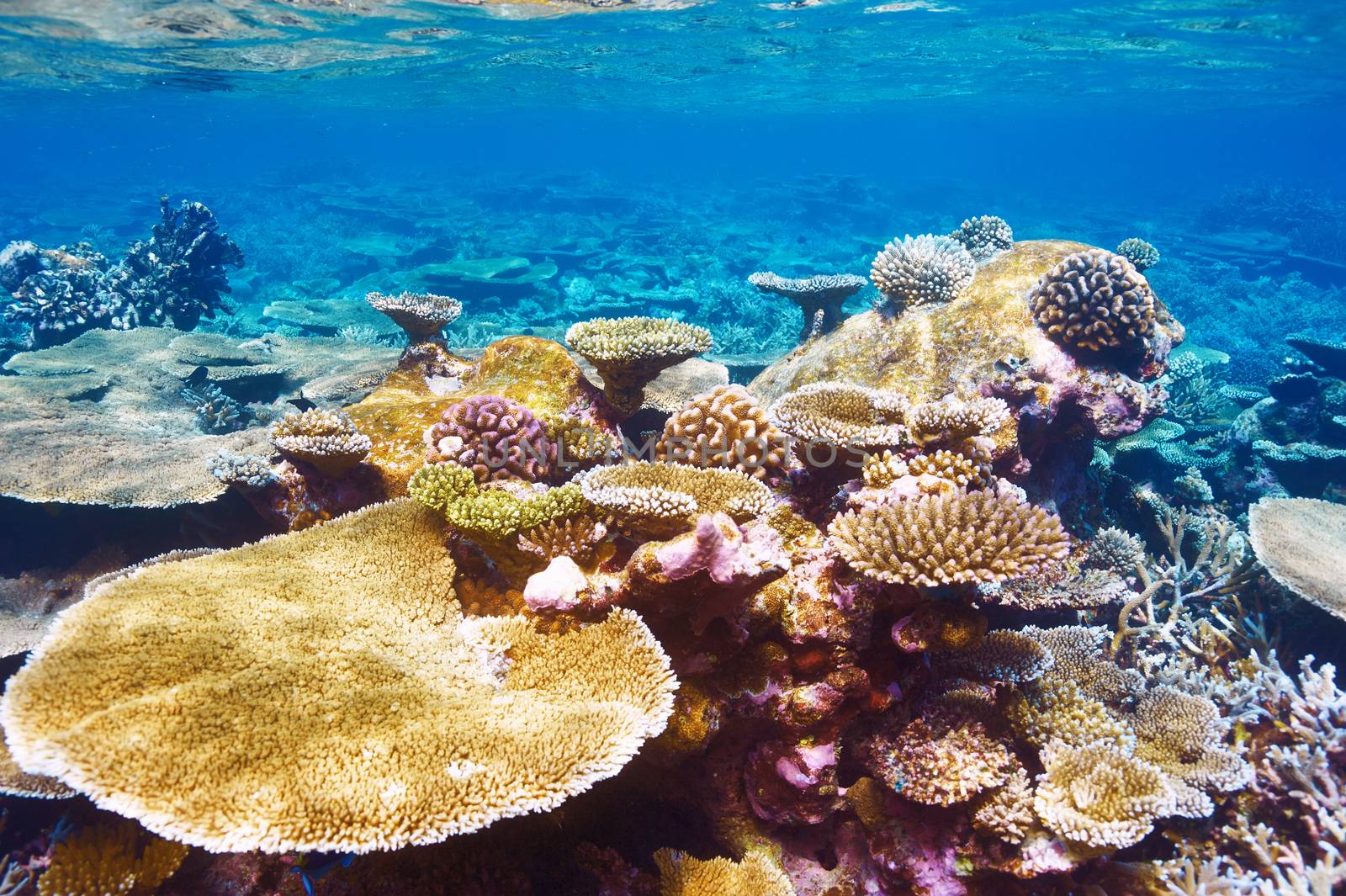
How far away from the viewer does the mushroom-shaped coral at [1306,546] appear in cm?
494

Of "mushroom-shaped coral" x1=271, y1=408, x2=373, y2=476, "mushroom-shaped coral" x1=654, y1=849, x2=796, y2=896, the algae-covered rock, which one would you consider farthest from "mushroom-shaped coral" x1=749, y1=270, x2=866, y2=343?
"mushroom-shaped coral" x1=654, y1=849, x2=796, y2=896

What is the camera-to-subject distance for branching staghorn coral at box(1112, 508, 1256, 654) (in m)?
5.31

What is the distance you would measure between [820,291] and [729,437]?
4.02 m

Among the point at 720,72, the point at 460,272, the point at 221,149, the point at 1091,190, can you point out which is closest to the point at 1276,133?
the point at 1091,190

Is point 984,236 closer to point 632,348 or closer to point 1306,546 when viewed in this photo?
point 1306,546

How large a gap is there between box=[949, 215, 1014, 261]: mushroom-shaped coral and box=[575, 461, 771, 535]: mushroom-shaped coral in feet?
18.0

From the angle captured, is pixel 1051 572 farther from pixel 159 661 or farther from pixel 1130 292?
pixel 159 661

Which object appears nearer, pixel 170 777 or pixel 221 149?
pixel 170 777

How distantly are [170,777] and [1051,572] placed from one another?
579 cm

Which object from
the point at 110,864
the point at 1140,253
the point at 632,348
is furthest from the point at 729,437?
the point at 1140,253

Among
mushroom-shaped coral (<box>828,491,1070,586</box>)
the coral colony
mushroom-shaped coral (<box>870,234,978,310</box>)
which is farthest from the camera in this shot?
mushroom-shaped coral (<box>870,234,978,310</box>)

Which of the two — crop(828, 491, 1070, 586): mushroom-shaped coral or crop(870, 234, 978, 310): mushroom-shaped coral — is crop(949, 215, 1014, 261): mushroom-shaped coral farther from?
crop(828, 491, 1070, 586): mushroom-shaped coral

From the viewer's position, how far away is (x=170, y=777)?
2188mm

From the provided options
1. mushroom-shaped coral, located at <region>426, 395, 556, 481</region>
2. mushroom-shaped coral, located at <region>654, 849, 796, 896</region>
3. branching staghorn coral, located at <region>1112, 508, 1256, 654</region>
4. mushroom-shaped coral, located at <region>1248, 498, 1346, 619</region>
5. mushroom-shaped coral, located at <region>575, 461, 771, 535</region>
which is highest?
mushroom-shaped coral, located at <region>575, 461, 771, 535</region>
